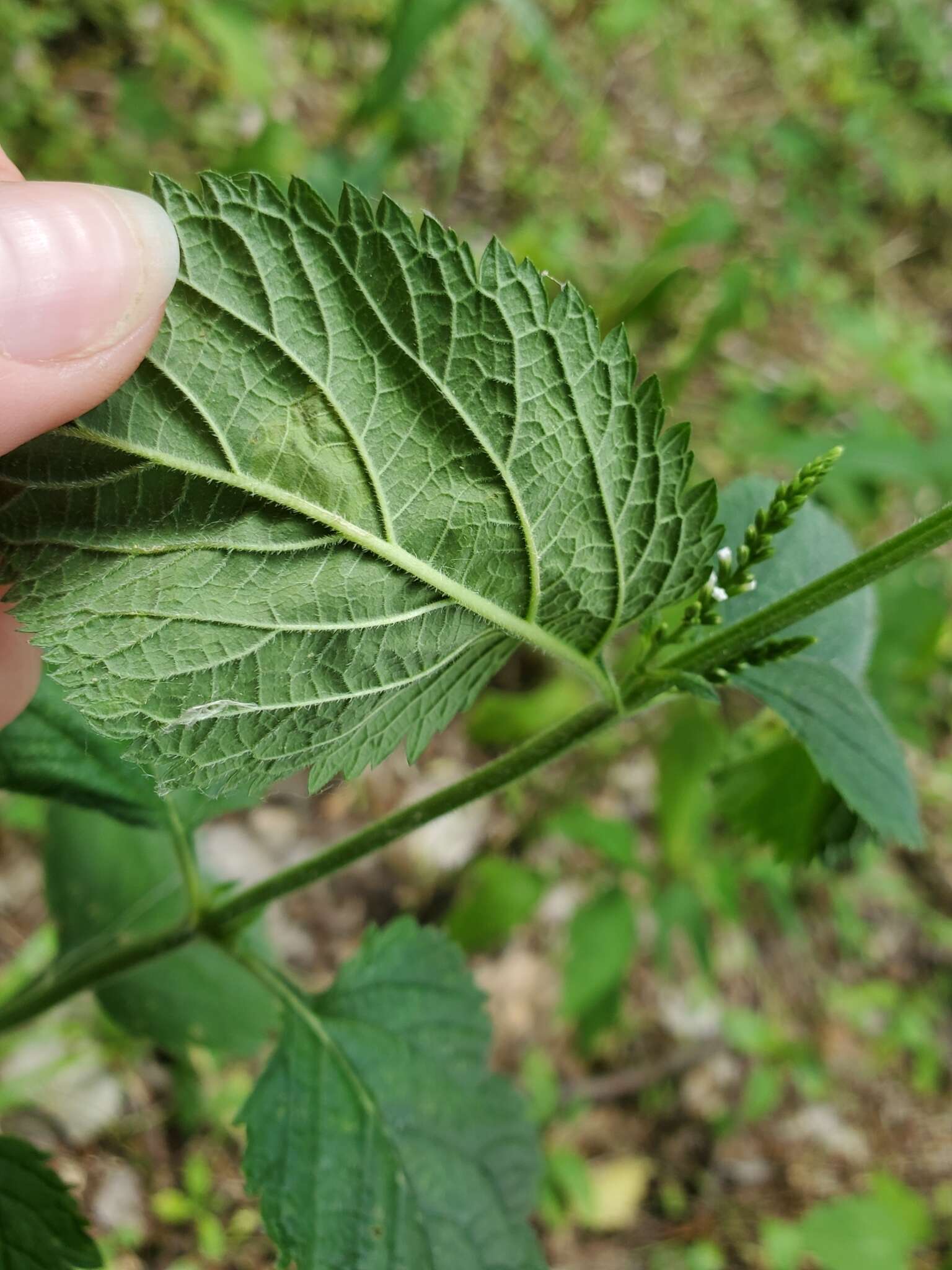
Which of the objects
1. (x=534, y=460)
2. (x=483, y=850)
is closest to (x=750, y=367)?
(x=483, y=850)

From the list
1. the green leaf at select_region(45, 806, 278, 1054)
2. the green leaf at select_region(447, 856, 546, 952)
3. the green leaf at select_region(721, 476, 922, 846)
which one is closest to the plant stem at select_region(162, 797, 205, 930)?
the green leaf at select_region(45, 806, 278, 1054)

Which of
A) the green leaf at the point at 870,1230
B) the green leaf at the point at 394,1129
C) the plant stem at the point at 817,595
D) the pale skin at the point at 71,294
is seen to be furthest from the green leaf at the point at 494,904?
the pale skin at the point at 71,294

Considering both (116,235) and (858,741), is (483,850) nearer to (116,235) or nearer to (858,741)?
(858,741)

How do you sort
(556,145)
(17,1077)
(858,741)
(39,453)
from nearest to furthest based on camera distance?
(39,453)
(858,741)
(17,1077)
(556,145)

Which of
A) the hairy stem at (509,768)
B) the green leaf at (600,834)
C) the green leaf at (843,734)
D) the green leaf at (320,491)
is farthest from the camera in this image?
the green leaf at (600,834)

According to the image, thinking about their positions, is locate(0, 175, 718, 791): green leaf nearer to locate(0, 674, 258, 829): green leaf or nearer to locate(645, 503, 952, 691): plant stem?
locate(645, 503, 952, 691): plant stem

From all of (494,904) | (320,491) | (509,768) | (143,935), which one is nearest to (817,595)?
(509,768)

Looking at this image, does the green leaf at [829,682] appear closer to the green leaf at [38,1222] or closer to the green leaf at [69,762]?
the green leaf at [69,762]
